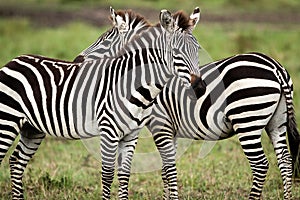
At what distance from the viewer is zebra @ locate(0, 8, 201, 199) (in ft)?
18.1

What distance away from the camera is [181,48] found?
5.43 meters

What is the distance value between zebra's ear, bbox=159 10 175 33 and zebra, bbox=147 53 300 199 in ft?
2.77

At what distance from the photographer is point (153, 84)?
→ 5.63m

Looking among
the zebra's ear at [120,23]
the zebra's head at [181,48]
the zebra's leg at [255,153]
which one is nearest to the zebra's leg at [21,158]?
the zebra's ear at [120,23]

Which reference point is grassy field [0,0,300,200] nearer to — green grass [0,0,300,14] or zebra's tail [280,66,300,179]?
zebra's tail [280,66,300,179]

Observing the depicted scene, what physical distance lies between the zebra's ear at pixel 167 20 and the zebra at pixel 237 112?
0.84m

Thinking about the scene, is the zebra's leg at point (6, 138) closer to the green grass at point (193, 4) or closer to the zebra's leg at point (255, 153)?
the zebra's leg at point (255, 153)

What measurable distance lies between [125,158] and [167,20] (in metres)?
1.51

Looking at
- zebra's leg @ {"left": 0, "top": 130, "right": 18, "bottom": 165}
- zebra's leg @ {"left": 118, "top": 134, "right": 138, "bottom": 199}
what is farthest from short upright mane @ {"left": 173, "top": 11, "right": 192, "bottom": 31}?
zebra's leg @ {"left": 0, "top": 130, "right": 18, "bottom": 165}

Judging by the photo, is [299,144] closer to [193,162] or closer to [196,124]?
[196,124]

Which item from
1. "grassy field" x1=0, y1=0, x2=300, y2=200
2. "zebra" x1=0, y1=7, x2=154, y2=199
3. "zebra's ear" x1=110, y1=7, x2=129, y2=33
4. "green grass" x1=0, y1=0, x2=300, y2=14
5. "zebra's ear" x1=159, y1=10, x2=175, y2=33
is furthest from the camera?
"green grass" x1=0, y1=0, x2=300, y2=14

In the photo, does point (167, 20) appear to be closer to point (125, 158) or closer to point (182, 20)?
point (182, 20)

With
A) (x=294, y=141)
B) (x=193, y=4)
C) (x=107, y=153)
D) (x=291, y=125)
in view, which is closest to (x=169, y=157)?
(x=107, y=153)

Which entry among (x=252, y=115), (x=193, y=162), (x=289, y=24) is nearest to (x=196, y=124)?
(x=252, y=115)
